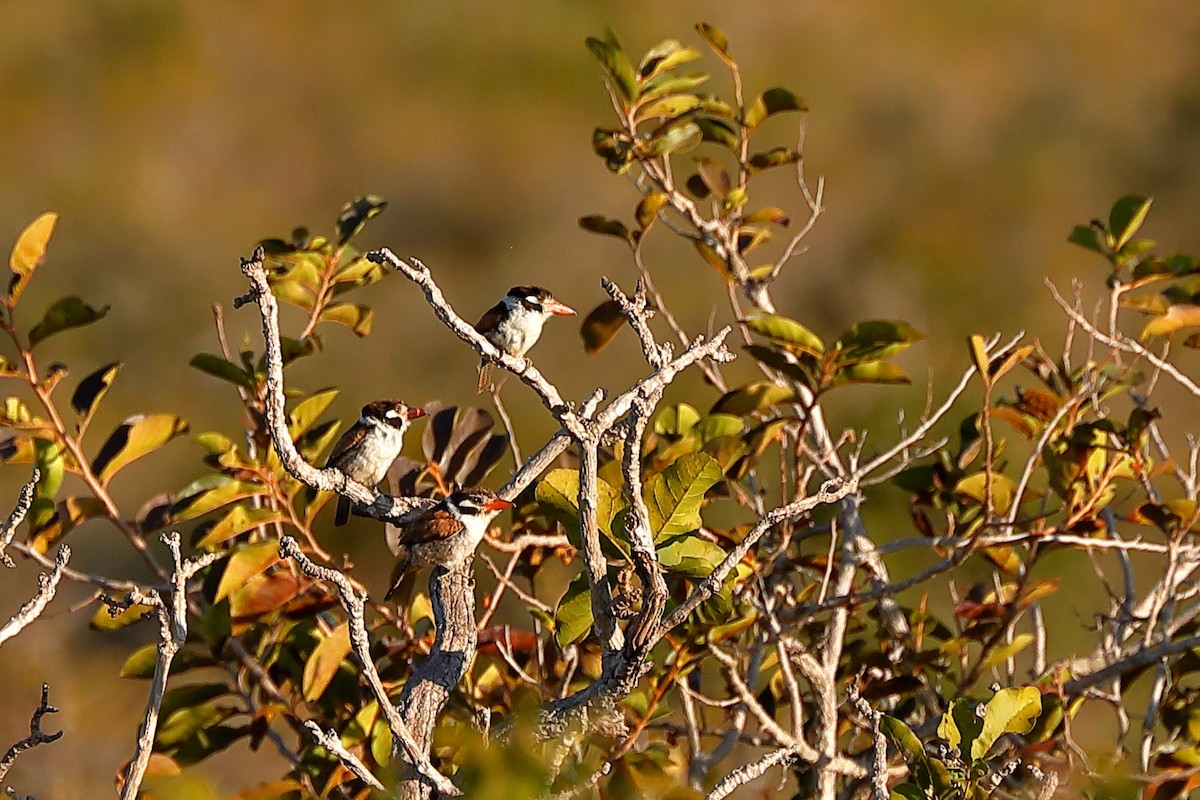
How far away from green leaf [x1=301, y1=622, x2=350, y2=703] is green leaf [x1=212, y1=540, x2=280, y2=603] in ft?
0.53

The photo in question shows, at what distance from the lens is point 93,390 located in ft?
8.93

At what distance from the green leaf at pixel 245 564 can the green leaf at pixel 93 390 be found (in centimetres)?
45

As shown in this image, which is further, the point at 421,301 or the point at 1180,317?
the point at 421,301

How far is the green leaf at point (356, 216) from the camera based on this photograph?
2.72 meters

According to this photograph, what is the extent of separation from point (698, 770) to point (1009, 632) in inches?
29.0

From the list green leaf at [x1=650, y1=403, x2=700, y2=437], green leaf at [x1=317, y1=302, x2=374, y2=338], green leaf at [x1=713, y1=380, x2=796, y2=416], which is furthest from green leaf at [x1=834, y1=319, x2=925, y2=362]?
green leaf at [x1=317, y1=302, x2=374, y2=338]

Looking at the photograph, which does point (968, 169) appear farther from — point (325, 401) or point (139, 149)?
point (325, 401)

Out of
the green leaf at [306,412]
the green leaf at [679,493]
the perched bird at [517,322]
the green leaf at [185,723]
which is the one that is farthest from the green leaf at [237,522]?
the perched bird at [517,322]

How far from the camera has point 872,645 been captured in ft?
9.87

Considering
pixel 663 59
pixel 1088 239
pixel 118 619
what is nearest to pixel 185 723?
pixel 118 619

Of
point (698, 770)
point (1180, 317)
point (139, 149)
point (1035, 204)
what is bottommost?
point (139, 149)

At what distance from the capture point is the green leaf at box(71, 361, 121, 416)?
2688 mm

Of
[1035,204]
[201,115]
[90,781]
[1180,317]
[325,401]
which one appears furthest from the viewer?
[201,115]

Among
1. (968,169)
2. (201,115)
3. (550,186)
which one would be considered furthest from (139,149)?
(968,169)
